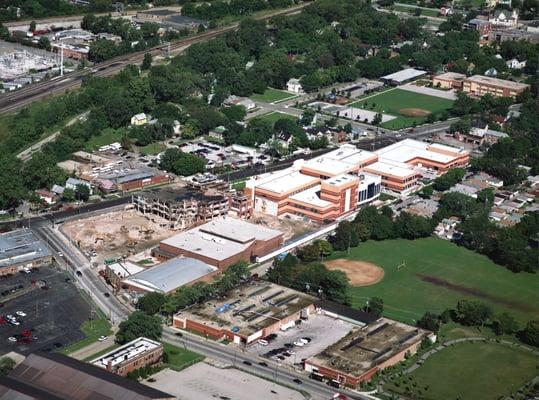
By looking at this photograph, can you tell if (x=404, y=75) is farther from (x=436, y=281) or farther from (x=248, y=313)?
(x=248, y=313)

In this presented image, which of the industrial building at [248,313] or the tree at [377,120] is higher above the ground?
the tree at [377,120]

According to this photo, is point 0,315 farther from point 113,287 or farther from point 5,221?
point 5,221

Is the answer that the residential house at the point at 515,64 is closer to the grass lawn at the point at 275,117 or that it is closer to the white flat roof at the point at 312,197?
the grass lawn at the point at 275,117

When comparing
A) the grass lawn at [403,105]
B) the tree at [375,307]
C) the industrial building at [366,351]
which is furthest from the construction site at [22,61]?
the industrial building at [366,351]

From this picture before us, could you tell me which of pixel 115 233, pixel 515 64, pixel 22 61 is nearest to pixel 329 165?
pixel 115 233

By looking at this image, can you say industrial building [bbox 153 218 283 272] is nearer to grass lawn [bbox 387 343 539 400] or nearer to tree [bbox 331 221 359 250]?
tree [bbox 331 221 359 250]
